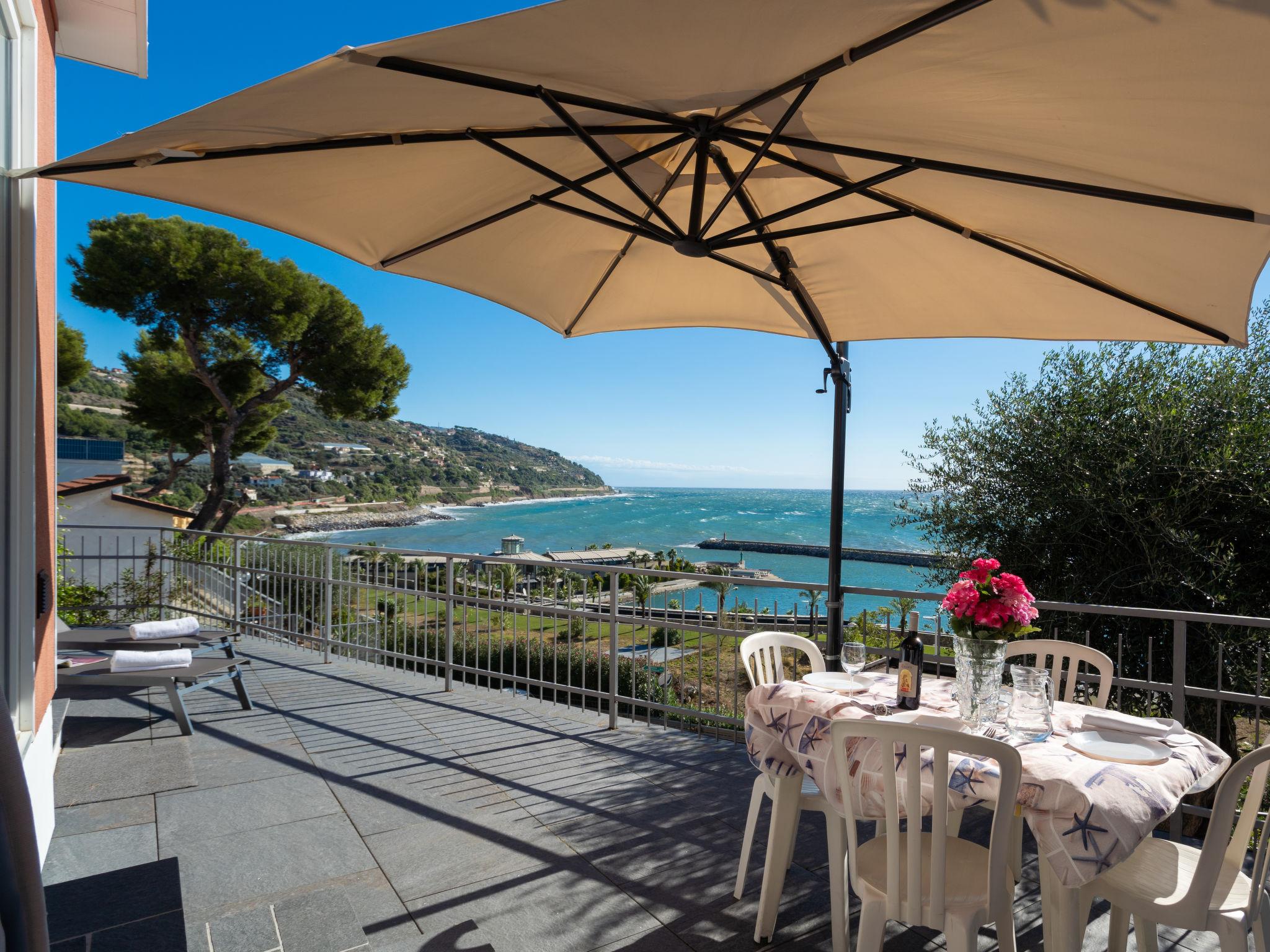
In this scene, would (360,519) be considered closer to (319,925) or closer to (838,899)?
(319,925)

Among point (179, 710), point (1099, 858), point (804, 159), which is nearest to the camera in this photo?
point (1099, 858)

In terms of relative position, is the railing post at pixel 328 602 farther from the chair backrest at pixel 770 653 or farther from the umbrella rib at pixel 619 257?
the chair backrest at pixel 770 653

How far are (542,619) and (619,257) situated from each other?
3.03m

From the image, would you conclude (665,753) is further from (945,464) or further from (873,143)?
(945,464)

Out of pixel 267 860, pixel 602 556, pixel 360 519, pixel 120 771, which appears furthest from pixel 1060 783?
pixel 360 519

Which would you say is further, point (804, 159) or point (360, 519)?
point (360, 519)

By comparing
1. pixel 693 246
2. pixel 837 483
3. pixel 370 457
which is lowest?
pixel 370 457

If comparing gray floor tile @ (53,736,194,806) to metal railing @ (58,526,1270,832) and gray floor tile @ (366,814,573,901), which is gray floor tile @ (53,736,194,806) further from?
metal railing @ (58,526,1270,832)

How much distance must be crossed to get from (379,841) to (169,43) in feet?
84.0

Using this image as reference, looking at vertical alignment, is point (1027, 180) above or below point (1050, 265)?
above

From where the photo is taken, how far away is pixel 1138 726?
94.0 inches

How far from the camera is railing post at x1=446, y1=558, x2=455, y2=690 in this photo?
19.5ft

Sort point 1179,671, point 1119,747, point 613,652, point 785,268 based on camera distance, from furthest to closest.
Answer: point 613,652, point 1179,671, point 785,268, point 1119,747

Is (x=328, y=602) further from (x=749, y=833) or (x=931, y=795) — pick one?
(x=931, y=795)
